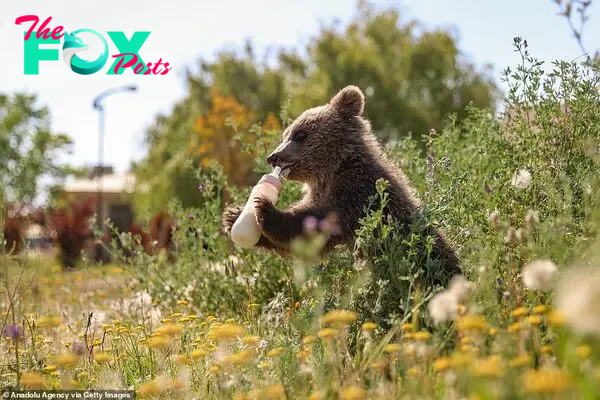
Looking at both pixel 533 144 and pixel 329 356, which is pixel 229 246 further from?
pixel 329 356

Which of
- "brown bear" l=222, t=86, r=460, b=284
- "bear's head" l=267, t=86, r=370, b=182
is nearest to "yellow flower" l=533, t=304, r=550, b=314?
"brown bear" l=222, t=86, r=460, b=284

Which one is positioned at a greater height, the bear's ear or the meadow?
the bear's ear

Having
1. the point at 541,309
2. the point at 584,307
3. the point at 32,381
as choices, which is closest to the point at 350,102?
the point at 541,309

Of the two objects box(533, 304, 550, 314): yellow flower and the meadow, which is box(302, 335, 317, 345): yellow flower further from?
box(533, 304, 550, 314): yellow flower

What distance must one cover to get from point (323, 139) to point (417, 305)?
2340 mm

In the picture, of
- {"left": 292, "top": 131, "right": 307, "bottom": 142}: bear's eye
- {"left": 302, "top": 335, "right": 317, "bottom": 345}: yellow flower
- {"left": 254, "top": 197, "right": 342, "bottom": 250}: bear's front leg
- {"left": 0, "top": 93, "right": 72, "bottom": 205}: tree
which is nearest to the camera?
{"left": 302, "top": 335, "right": 317, "bottom": 345}: yellow flower

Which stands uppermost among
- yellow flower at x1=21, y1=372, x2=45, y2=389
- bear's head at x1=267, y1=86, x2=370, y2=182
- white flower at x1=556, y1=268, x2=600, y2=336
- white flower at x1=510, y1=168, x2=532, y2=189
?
bear's head at x1=267, y1=86, x2=370, y2=182

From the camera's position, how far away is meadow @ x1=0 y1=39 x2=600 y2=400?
2.88 metres

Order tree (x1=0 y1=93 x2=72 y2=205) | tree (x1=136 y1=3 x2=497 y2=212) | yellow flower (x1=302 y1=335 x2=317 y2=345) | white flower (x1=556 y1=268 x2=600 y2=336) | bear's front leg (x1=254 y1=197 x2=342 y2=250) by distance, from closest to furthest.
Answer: white flower (x1=556 y1=268 x2=600 y2=336)
yellow flower (x1=302 y1=335 x2=317 y2=345)
bear's front leg (x1=254 y1=197 x2=342 y2=250)
tree (x1=136 y1=3 x2=497 y2=212)
tree (x1=0 y1=93 x2=72 y2=205)

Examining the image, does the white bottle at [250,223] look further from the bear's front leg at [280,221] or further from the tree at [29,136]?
the tree at [29,136]

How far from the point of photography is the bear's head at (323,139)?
5.31m

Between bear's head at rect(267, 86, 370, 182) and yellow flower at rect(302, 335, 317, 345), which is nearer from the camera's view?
yellow flower at rect(302, 335, 317, 345)

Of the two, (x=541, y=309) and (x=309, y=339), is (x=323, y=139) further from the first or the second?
(x=541, y=309)

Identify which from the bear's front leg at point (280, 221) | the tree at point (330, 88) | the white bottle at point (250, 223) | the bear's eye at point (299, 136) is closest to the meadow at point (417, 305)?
the bear's front leg at point (280, 221)
